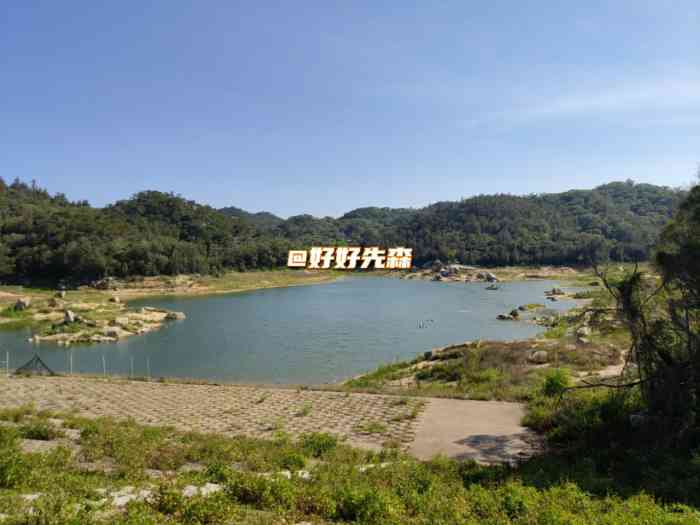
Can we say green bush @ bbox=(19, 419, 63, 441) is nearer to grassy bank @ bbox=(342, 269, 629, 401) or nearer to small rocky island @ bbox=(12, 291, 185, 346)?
grassy bank @ bbox=(342, 269, 629, 401)

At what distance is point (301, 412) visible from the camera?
47.6 feet

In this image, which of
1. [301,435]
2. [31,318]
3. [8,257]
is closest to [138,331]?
[31,318]

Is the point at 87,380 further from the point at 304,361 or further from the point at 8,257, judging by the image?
the point at 8,257

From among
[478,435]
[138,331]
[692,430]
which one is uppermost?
[692,430]

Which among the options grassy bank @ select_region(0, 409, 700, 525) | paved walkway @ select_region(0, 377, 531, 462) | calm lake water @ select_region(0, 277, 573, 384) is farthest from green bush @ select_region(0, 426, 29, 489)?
calm lake water @ select_region(0, 277, 573, 384)

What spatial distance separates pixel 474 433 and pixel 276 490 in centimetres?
623

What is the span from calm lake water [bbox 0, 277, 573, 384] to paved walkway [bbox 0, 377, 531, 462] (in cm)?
793

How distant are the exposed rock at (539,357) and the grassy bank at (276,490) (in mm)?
12692

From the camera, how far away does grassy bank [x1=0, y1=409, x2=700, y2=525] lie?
241 inches

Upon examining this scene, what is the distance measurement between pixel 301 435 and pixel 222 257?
92.4m

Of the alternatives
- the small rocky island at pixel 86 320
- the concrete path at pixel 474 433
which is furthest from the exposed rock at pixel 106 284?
the concrete path at pixel 474 433

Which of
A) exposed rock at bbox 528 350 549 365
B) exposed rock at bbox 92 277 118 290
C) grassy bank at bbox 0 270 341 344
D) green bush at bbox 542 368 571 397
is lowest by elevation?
grassy bank at bbox 0 270 341 344

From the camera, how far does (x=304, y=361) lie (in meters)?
30.6

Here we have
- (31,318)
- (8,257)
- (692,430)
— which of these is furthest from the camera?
(8,257)
